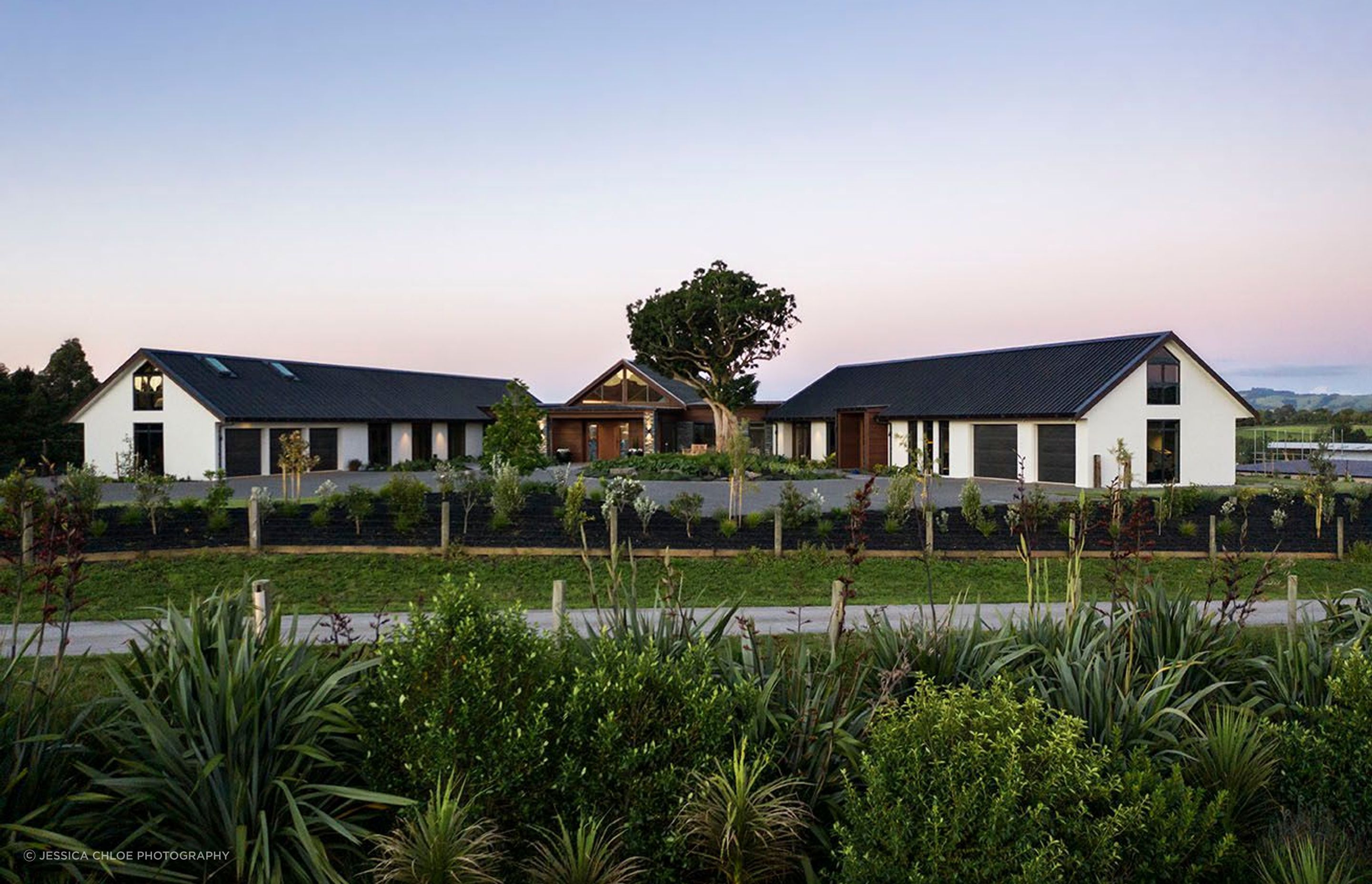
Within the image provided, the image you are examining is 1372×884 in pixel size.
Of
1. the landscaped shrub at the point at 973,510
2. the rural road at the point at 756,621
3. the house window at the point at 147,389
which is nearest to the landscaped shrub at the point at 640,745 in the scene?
A: the rural road at the point at 756,621

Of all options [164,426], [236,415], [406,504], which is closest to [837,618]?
[406,504]

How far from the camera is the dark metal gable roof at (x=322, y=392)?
110 ft

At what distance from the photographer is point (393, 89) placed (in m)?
18.6

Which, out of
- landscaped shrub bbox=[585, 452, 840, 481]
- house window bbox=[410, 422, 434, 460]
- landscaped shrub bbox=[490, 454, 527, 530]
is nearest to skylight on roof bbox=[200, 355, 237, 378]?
house window bbox=[410, 422, 434, 460]

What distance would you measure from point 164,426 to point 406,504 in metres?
21.5

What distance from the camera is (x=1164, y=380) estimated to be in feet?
102

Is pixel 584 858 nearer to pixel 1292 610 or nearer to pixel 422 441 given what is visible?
pixel 1292 610

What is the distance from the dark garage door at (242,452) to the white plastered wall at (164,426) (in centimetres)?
52

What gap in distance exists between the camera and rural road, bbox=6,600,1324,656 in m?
9.65

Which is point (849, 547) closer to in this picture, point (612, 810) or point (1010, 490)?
point (612, 810)

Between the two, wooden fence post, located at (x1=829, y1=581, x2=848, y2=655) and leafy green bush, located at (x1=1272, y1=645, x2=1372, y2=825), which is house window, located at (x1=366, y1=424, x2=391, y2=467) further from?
leafy green bush, located at (x1=1272, y1=645, x2=1372, y2=825)

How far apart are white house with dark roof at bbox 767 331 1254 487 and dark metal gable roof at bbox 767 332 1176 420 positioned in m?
0.07

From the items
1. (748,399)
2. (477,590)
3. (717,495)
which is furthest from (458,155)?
(748,399)

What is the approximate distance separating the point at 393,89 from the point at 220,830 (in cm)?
1766
